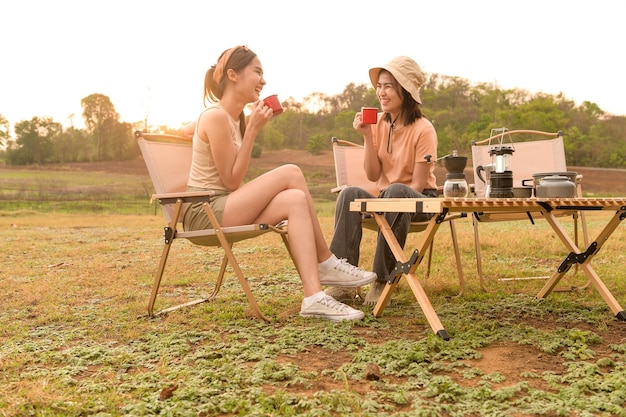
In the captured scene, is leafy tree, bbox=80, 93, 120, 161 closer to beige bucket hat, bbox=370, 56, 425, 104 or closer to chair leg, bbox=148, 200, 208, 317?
chair leg, bbox=148, 200, 208, 317

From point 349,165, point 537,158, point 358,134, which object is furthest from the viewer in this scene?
point 358,134

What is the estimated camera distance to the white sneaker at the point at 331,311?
2896mm

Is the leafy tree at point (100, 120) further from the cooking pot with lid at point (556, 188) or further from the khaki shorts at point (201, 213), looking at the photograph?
the cooking pot with lid at point (556, 188)

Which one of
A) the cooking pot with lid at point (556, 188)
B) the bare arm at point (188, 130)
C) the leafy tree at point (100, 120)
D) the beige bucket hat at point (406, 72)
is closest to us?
the cooking pot with lid at point (556, 188)

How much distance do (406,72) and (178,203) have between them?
1462mm

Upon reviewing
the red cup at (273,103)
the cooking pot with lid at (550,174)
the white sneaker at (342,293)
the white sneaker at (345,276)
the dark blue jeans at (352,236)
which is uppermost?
the red cup at (273,103)

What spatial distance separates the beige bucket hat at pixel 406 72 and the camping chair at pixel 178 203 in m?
1.06

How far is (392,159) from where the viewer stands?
142 inches

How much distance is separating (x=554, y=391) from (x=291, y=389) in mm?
846

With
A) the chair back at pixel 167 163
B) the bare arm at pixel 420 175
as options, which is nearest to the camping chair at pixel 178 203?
the chair back at pixel 167 163

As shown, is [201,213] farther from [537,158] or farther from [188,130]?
[537,158]

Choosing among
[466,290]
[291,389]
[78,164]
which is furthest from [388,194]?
[78,164]

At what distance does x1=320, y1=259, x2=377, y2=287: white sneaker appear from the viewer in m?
3.06

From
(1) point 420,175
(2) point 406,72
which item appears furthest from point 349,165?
(2) point 406,72
